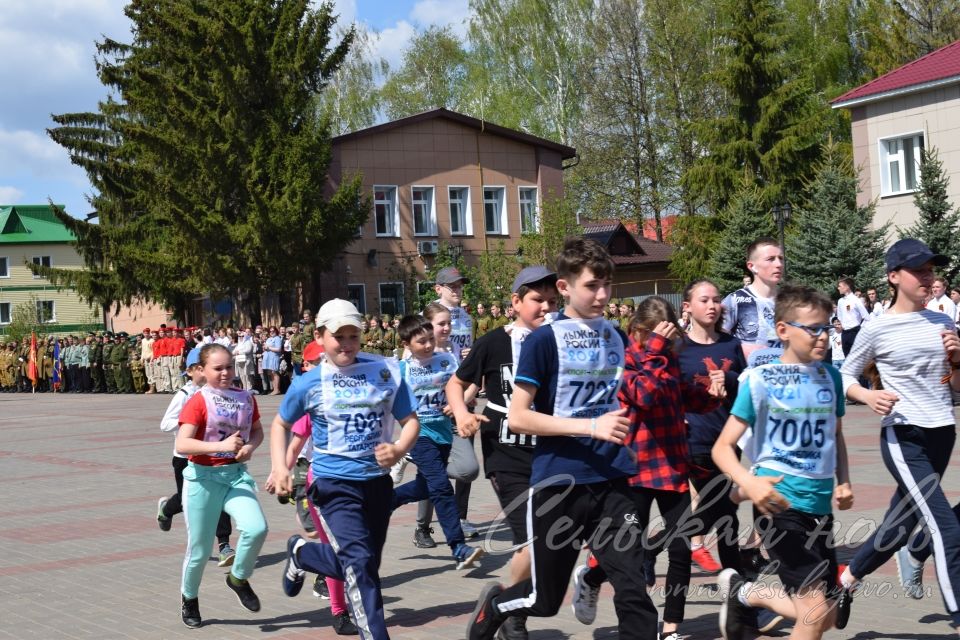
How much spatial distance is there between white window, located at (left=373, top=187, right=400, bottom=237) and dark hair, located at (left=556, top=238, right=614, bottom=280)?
3709 cm

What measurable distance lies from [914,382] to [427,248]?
36.8m

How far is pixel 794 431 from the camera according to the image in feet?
17.2

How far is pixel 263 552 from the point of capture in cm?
970

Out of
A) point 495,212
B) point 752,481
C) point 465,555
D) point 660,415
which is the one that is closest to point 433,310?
point 465,555

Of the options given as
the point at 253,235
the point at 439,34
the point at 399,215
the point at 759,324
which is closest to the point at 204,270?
the point at 253,235

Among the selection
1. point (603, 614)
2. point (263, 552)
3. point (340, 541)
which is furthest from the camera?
point (263, 552)

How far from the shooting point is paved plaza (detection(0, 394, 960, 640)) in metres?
6.82

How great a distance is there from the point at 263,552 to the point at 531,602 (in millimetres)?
4795

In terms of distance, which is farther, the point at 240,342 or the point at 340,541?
the point at 240,342

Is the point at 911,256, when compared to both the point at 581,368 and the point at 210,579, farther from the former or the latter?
the point at 210,579

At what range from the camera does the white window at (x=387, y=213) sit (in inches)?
1660

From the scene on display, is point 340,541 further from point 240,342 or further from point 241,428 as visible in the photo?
point 240,342

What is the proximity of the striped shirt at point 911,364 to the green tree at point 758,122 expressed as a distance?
1377 inches

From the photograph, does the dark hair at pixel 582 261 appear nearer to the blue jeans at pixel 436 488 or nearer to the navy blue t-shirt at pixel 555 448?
A: the navy blue t-shirt at pixel 555 448
